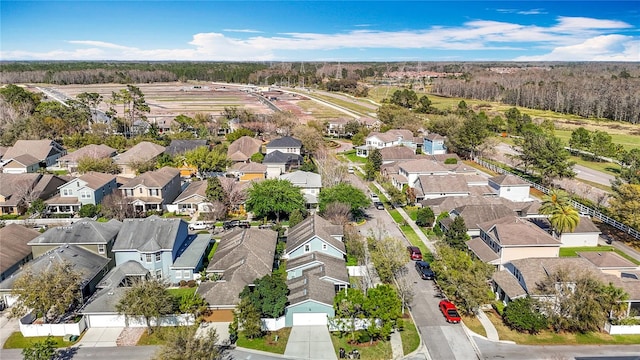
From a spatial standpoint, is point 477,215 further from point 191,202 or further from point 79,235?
point 79,235

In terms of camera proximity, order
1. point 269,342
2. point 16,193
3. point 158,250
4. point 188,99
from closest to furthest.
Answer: point 269,342
point 158,250
point 16,193
point 188,99

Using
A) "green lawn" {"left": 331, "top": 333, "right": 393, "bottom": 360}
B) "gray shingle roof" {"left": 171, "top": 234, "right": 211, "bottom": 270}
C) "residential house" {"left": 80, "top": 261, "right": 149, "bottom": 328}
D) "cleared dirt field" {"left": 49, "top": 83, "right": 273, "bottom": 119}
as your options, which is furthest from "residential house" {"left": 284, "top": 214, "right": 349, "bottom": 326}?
"cleared dirt field" {"left": 49, "top": 83, "right": 273, "bottom": 119}

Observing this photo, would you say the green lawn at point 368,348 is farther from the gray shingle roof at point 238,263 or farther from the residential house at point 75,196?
the residential house at point 75,196

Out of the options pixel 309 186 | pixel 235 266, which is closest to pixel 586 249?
pixel 309 186

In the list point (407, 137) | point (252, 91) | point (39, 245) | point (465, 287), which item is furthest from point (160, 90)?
point (465, 287)

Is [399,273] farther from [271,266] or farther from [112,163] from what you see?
[112,163]

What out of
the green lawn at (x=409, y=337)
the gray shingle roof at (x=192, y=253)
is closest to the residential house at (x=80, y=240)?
the gray shingle roof at (x=192, y=253)

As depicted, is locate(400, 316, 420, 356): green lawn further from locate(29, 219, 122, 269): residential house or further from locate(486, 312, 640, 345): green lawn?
locate(29, 219, 122, 269): residential house
